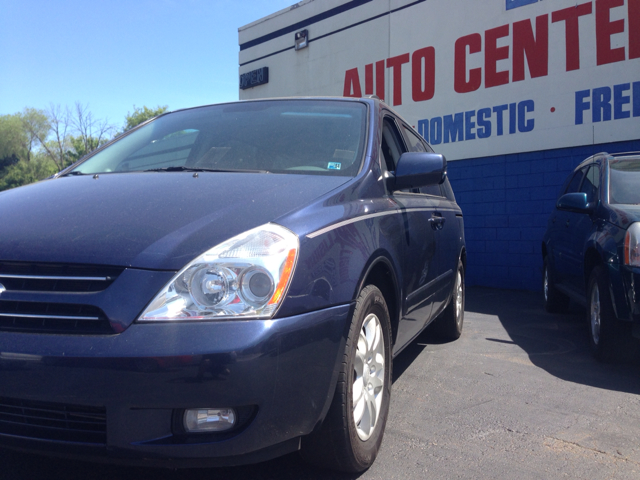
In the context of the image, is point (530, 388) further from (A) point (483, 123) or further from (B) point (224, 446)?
(A) point (483, 123)

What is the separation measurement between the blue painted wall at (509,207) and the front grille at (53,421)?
855 cm

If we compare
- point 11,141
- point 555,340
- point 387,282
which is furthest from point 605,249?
point 11,141

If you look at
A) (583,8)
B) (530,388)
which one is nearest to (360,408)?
(530,388)

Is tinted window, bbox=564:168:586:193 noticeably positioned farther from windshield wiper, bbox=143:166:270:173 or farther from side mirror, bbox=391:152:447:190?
windshield wiper, bbox=143:166:270:173

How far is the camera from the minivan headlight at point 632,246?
3.91 metres

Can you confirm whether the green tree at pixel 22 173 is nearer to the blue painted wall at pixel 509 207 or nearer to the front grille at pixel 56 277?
the blue painted wall at pixel 509 207

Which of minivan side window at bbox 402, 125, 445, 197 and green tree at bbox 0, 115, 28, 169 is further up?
green tree at bbox 0, 115, 28, 169

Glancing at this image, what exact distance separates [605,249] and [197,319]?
3.58 m

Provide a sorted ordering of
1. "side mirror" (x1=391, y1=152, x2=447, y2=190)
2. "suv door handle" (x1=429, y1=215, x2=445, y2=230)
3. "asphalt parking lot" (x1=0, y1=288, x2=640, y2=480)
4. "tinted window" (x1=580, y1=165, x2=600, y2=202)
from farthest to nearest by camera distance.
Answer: "tinted window" (x1=580, y1=165, x2=600, y2=202)
"suv door handle" (x1=429, y1=215, x2=445, y2=230)
"side mirror" (x1=391, y1=152, x2=447, y2=190)
"asphalt parking lot" (x1=0, y1=288, x2=640, y2=480)

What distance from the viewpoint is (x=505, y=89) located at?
9.62 m

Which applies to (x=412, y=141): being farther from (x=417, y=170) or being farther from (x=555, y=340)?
(x=555, y=340)

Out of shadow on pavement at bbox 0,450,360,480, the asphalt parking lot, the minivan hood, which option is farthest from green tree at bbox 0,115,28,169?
shadow on pavement at bbox 0,450,360,480

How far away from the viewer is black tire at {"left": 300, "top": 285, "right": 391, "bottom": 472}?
2139mm

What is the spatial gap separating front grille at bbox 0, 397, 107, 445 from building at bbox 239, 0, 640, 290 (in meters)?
8.49
